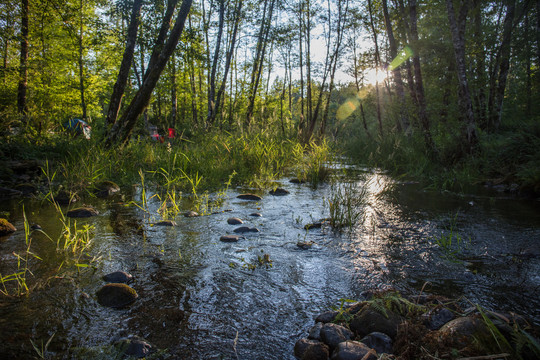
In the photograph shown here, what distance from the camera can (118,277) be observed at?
2.24 m

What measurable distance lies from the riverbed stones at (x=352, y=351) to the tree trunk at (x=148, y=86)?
21.4 ft

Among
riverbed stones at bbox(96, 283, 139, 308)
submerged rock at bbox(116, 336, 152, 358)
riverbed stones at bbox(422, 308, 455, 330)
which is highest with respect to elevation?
riverbed stones at bbox(422, 308, 455, 330)

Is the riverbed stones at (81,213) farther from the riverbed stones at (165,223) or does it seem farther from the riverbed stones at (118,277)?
the riverbed stones at (118,277)

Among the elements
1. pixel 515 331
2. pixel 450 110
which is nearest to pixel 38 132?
pixel 515 331

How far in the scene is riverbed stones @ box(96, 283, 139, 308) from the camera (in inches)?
75.7

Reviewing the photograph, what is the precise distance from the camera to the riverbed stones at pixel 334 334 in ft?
5.14

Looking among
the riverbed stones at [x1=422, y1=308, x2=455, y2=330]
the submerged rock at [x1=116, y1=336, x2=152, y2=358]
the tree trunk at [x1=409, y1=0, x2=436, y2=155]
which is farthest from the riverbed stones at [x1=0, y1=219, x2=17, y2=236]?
the tree trunk at [x1=409, y1=0, x2=436, y2=155]

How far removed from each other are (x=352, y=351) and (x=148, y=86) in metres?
6.93

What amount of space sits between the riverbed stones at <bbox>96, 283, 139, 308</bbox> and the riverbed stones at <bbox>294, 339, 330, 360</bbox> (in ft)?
3.67

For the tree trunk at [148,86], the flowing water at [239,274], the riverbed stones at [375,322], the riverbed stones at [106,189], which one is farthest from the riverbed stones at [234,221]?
the tree trunk at [148,86]

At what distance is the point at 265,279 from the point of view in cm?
234

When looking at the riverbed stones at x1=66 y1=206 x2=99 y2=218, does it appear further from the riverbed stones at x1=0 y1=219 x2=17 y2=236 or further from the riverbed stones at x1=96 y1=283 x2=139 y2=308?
the riverbed stones at x1=96 y1=283 x2=139 y2=308

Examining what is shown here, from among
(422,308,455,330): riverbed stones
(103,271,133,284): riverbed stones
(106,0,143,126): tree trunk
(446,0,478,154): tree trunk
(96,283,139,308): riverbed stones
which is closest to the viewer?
(422,308,455,330): riverbed stones

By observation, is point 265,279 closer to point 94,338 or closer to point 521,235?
point 94,338
